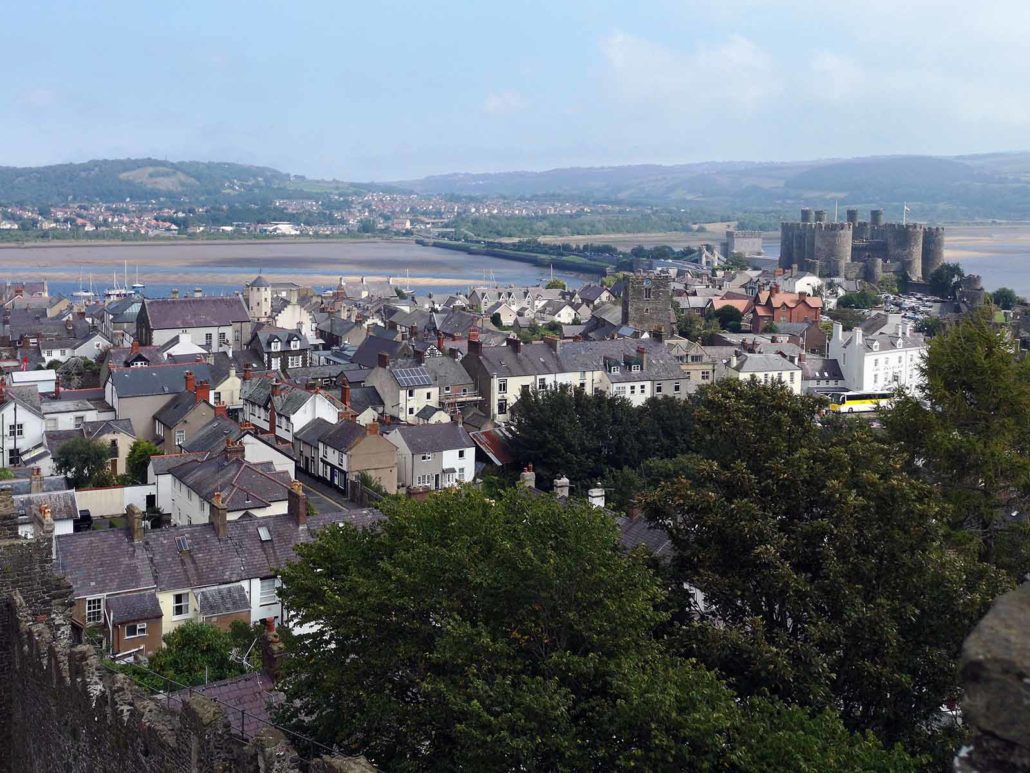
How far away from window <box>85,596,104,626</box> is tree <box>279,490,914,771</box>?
33.7ft

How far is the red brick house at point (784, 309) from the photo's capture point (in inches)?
3162

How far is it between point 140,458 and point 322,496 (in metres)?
6.64

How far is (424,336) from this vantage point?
208 feet

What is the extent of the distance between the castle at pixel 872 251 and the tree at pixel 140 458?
93769 mm

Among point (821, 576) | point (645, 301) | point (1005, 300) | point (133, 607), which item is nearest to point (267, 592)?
point (133, 607)

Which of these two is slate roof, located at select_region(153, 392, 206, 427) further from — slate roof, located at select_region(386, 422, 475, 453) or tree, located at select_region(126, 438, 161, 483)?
slate roof, located at select_region(386, 422, 475, 453)

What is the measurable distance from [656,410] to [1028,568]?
23679 mm

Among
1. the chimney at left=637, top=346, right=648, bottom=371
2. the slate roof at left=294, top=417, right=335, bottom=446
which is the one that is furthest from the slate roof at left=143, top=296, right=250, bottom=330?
the chimney at left=637, top=346, right=648, bottom=371

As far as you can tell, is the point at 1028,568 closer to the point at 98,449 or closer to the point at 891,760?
the point at 891,760

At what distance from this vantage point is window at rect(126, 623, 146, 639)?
21.6 metres

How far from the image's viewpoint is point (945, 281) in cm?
10650

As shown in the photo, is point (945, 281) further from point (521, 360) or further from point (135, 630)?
point (135, 630)

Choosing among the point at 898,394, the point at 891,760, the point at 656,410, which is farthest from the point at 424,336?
the point at 891,760

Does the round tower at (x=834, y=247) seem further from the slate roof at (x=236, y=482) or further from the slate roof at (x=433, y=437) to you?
the slate roof at (x=236, y=482)
